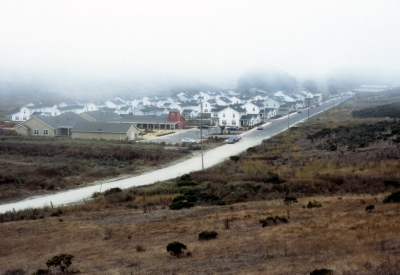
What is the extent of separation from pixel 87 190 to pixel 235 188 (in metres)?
9.46

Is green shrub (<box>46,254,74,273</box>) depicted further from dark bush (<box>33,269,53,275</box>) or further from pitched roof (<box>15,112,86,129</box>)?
pitched roof (<box>15,112,86,129</box>)

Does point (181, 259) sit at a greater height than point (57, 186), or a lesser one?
greater

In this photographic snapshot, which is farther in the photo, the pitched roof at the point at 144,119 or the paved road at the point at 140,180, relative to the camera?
the pitched roof at the point at 144,119

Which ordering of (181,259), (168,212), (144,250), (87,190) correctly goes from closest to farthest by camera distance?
(181,259) → (144,250) → (168,212) → (87,190)

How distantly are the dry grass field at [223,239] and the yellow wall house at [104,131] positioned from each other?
38.4m

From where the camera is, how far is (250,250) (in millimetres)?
11242

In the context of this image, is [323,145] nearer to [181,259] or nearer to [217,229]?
[217,229]

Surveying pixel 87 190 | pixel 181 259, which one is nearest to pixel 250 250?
pixel 181 259

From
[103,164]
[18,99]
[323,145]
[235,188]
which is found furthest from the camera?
[18,99]

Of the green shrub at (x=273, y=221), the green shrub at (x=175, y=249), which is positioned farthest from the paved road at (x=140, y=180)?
the green shrub at (x=175, y=249)

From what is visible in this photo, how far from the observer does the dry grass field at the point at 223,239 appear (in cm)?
970

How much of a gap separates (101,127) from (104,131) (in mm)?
1146

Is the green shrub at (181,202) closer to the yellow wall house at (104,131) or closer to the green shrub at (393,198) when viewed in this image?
the green shrub at (393,198)

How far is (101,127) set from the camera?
59.5m
